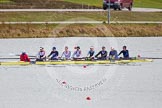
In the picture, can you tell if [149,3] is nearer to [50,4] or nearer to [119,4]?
[119,4]

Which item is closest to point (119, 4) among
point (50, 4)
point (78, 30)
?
point (50, 4)

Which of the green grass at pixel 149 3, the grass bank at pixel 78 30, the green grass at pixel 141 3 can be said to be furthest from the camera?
the green grass at pixel 149 3

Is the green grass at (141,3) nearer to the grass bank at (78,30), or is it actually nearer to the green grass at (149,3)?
the green grass at (149,3)

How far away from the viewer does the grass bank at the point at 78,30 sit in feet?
170

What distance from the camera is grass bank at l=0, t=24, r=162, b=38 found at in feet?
170

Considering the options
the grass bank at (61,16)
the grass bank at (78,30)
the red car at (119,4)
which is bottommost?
the grass bank at (78,30)

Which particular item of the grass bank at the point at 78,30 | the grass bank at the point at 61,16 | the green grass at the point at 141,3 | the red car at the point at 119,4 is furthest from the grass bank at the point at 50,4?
the grass bank at the point at 78,30

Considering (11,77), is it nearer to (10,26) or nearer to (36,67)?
(36,67)

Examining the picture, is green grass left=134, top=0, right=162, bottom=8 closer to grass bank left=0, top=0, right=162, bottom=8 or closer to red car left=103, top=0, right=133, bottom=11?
grass bank left=0, top=0, right=162, bottom=8

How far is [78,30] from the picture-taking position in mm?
52938

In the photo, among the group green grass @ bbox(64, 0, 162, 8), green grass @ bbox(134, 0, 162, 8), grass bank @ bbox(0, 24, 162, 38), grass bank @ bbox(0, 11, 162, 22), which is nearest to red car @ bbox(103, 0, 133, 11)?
grass bank @ bbox(0, 11, 162, 22)

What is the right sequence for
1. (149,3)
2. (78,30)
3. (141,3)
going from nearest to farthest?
(78,30)
(141,3)
(149,3)

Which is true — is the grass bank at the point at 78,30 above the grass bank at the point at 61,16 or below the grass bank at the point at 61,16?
below

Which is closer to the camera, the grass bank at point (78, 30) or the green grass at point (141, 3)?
the grass bank at point (78, 30)
